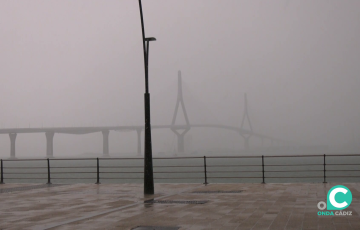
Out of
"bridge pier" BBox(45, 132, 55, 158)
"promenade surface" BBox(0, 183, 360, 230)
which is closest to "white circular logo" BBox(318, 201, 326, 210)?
"promenade surface" BBox(0, 183, 360, 230)

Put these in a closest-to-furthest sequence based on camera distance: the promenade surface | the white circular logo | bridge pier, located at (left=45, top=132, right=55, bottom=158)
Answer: the promenade surface, the white circular logo, bridge pier, located at (left=45, top=132, right=55, bottom=158)

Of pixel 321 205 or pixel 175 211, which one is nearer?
pixel 175 211

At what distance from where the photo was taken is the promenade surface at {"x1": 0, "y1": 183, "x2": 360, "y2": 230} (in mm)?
9320

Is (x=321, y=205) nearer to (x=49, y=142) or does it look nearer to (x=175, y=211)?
(x=175, y=211)

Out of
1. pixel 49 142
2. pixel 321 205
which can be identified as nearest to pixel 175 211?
pixel 321 205

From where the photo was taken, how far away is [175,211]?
11.3m

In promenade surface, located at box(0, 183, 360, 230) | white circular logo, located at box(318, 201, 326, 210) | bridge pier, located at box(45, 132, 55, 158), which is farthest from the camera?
bridge pier, located at box(45, 132, 55, 158)

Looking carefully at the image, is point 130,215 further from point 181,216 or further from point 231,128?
point 231,128

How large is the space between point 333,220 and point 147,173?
7933mm

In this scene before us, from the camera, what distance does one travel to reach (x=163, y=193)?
52.9 ft

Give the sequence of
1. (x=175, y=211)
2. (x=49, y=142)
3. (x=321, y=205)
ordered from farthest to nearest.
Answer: (x=49, y=142) → (x=321, y=205) → (x=175, y=211)

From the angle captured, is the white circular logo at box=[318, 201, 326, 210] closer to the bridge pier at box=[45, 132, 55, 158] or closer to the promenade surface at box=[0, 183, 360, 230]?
the promenade surface at box=[0, 183, 360, 230]

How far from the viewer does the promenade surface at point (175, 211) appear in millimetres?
9320

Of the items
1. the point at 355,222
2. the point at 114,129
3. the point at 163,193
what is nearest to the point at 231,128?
the point at 114,129
